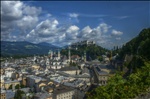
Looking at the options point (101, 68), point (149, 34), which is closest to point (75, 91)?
point (149, 34)

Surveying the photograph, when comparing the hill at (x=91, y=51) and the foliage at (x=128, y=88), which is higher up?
the hill at (x=91, y=51)

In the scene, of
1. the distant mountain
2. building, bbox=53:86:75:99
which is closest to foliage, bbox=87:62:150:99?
the distant mountain

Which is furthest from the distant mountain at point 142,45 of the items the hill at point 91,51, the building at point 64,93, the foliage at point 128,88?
the hill at point 91,51

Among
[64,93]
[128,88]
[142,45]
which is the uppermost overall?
[142,45]

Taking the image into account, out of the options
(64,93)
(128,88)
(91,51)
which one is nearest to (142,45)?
(64,93)

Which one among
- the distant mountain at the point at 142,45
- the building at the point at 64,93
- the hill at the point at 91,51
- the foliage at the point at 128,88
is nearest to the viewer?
the foliage at the point at 128,88

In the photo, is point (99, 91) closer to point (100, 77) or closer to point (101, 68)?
point (100, 77)

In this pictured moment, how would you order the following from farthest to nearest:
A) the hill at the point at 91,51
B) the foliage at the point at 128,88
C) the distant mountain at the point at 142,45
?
the hill at the point at 91,51
the distant mountain at the point at 142,45
the foliage at the point at 128,88

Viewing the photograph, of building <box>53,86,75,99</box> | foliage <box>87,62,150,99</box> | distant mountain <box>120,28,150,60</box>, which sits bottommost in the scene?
building <box>53,86,75,99</box>

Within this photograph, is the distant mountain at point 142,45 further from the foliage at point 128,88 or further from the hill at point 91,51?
the hill at point 91,51

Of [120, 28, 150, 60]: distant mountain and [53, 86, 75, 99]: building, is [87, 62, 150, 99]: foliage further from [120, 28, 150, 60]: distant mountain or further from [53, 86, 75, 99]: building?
[53, 86, 75, 99]: building

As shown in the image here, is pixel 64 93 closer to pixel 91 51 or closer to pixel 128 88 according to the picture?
pixel 128 88

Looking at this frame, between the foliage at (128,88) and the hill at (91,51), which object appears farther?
the hill at (91,51)

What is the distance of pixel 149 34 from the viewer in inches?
1697
